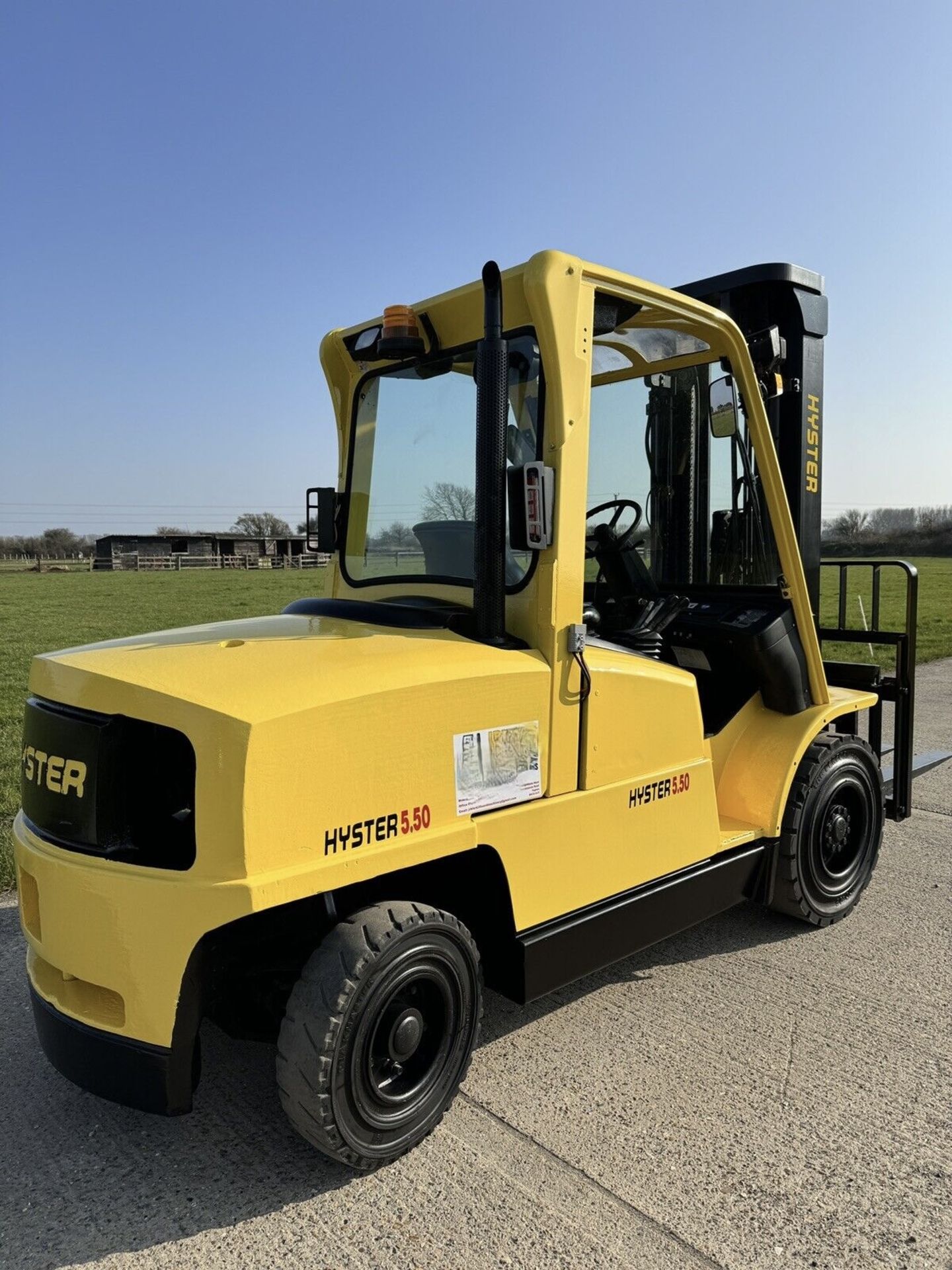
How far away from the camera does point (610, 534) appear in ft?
13.2

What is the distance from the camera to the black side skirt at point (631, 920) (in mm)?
2965

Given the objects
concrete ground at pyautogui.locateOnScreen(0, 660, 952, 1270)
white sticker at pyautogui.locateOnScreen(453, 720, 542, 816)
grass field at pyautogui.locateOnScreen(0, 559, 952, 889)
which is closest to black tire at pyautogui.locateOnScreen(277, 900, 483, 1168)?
concrete ground at pyautogui.locateOnScreen(0, 660, 952, 1270)

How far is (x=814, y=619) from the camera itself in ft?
14.8

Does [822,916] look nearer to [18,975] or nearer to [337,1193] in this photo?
[337,1193]

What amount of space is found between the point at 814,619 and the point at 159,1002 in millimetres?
3456

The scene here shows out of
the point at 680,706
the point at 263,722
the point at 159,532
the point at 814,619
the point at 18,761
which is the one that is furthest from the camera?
the point at 159,532

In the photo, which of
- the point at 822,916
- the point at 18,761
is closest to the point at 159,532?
the point at 18,761

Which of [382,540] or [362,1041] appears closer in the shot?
[362,1041]

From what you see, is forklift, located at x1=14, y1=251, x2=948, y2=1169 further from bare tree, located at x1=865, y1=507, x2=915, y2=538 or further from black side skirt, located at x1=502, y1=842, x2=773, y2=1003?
bare tree, located at x1=865, y1=507, x2=915, y2=538

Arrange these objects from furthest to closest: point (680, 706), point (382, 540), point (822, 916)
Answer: point (822, 916) → point (382, 540) → point (680, 706)

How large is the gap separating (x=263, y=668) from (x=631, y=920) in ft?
5.42

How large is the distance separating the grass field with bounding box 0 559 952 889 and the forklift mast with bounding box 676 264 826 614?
243 cm

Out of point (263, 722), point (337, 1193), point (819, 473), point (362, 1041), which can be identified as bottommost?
point (337, 1193)

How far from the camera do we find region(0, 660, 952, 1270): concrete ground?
7.68 ft
